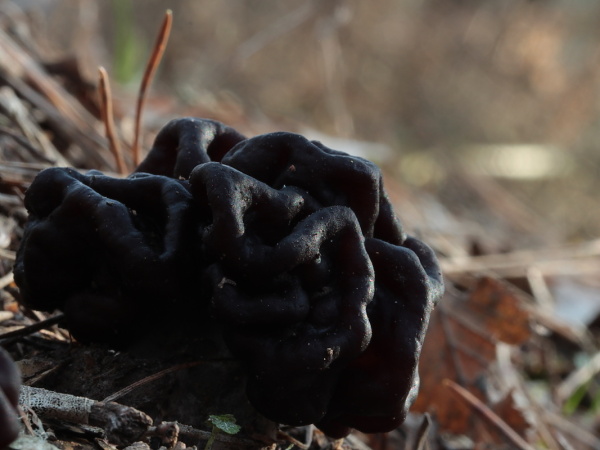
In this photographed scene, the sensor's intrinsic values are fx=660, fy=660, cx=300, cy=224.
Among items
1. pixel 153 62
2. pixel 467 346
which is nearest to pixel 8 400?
pixel 153 62

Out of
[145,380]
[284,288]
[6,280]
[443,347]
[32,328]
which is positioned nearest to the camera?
[284,288]

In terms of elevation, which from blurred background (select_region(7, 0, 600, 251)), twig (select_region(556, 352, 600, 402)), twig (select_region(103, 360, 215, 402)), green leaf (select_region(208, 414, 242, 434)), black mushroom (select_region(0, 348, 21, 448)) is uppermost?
black mushroom (select_region(0, 348, 21, 448))

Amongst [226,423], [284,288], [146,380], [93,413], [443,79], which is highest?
[284,288]

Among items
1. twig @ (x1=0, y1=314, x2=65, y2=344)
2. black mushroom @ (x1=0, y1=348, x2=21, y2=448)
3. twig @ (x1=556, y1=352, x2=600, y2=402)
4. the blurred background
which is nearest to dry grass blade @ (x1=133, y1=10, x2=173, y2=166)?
twig @ (x1=0, y1=314, x2=65, y2=344)

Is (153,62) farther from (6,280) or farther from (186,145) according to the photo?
(6,280)

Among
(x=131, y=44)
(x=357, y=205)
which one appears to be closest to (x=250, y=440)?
(x=357, y=205)

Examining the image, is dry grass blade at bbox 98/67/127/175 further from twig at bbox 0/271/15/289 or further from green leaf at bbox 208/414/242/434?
green leaf at bbox 208/414/242/434

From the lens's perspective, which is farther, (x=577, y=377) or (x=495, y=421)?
(x=577, y=377)
